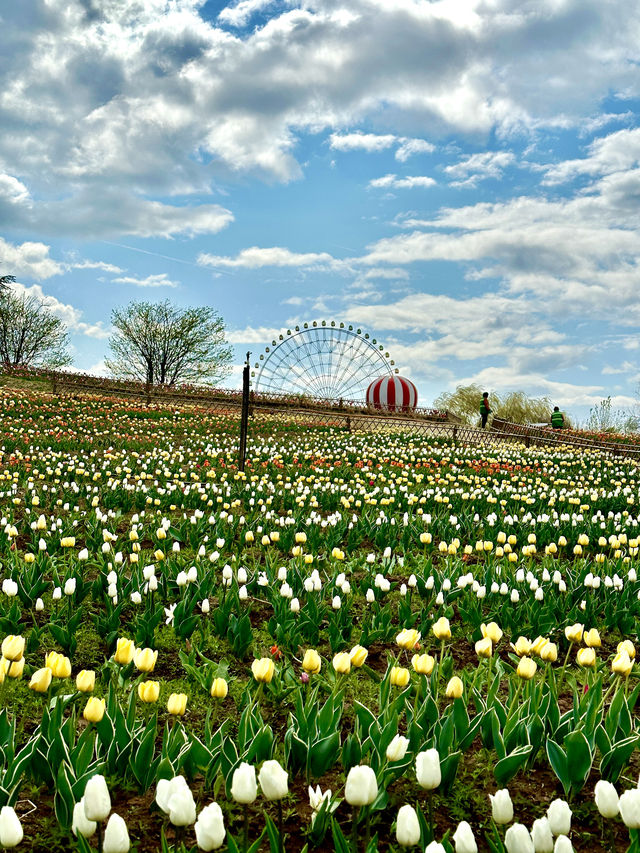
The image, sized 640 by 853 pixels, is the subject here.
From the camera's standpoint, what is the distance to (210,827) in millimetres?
1639

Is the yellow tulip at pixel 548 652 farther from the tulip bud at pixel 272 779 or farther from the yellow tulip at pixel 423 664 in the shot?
the tulip bud at pixel 272 779

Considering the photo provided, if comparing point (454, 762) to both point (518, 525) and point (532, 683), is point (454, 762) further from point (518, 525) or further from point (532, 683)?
point (518, 525)

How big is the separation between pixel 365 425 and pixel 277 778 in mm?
25198

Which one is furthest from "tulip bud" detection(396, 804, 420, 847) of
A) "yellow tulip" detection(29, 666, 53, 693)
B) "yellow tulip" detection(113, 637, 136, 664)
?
"yellow tulip" detection(29, 666, 53, 693)

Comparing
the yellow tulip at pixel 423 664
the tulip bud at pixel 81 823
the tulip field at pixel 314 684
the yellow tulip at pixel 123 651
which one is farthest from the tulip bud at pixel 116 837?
the yellow tulip at pixel 423 664

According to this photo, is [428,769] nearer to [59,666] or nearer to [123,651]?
[123,651]

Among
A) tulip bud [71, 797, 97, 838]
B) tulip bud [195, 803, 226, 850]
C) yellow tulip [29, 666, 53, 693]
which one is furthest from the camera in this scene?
yellow tulip [29, 666, 53, 693]

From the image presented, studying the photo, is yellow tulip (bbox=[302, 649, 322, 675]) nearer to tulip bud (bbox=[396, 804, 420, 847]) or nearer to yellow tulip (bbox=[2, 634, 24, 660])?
tulip bud (bbox=[396, 804, 420, 847])

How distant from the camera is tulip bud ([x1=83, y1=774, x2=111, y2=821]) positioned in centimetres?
177

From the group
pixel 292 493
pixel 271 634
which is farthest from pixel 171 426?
pixel 271 634

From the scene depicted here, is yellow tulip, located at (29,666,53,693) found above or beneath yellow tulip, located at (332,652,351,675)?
beneath

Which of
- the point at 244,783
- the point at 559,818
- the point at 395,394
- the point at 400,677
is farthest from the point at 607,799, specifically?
the point at 395,394

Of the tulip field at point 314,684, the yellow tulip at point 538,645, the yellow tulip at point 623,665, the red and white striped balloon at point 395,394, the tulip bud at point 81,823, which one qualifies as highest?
the red and white striped balloon at point 395,394

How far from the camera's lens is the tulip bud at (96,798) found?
177cm
